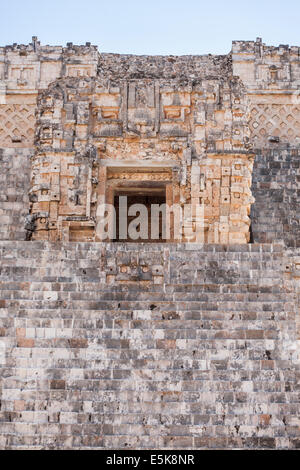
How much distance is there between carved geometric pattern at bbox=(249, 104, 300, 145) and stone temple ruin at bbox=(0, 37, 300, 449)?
0.11 feet

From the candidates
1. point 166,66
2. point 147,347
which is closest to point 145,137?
point 166,66

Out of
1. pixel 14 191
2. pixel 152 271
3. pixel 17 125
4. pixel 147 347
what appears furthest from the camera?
pixel 17 125

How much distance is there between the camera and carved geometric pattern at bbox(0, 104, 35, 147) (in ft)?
48.3

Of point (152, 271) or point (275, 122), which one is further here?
point (275, 122)

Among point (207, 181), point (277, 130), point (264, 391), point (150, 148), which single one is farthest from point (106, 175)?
point (264, 391)

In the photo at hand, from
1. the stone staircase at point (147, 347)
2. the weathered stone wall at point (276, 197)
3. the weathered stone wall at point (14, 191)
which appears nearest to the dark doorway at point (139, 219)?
the weathered stone wall at point (14, 191)

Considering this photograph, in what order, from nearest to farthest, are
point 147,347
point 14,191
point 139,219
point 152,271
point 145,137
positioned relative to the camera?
point 147,347 < point 152,271 < point 145,137 < point 14,191 < point 139,219

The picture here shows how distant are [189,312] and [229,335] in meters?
0.61

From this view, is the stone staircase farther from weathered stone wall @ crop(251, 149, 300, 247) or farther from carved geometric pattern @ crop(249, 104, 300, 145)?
carved geometric pattern @ crop(249, 104, 300, 145)

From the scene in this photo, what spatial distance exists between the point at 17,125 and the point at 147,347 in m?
8.43

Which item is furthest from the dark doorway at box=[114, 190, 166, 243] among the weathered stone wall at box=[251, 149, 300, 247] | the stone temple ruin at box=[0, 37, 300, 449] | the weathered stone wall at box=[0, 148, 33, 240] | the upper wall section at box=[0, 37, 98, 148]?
the upper wall section at box=[0, 37, 98, 148]

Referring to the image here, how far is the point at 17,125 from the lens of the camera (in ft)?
49.0

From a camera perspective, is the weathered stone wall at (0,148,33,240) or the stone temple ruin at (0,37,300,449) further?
the weathered stone wall at (0,148,33,240)

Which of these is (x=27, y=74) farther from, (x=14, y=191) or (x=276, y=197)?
(x=276, y=197)
